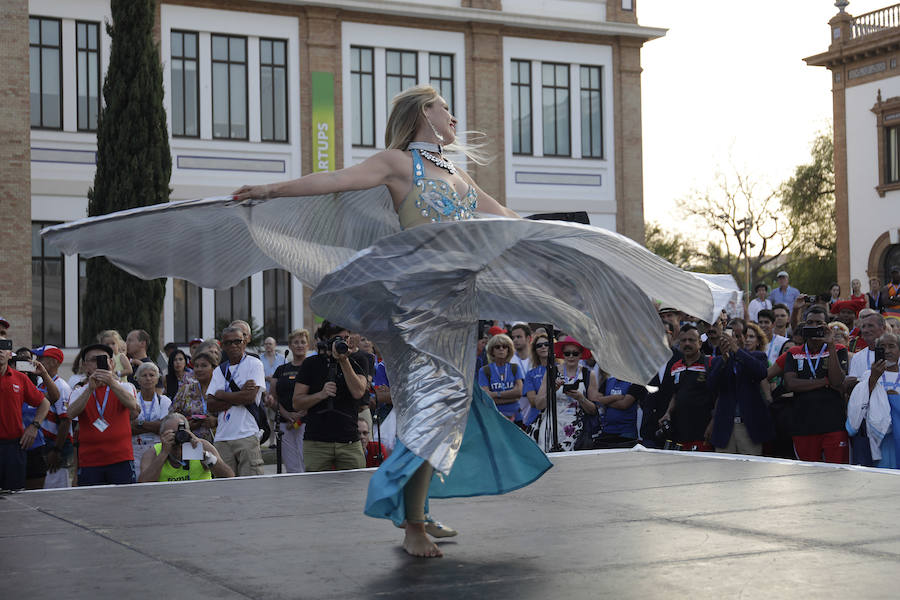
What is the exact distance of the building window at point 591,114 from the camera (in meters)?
27.0

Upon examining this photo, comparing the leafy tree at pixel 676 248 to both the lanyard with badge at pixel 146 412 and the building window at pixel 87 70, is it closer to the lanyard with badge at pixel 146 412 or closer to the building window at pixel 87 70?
the building window at pixel 87 70

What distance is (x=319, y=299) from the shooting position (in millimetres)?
4617

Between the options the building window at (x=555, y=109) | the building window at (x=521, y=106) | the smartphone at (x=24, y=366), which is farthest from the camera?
the building window at (x=555, y=109)

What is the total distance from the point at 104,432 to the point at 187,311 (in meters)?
15.9

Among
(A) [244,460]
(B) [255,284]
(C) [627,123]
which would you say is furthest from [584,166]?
(A) [244,460]

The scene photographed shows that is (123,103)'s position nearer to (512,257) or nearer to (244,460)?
(244,460)

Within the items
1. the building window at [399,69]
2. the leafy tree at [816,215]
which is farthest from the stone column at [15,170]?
the leafy tree at [816,215]

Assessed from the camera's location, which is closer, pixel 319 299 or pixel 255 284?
pixel 319 299

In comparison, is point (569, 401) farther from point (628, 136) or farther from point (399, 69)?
point (628, 136)

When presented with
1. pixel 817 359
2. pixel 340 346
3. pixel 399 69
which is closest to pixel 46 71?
pixel 399 69

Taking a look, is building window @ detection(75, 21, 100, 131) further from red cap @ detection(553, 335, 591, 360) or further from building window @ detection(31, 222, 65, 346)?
red cap @ detection(553, 335, 591, 360)

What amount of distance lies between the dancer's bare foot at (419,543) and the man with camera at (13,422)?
4.59m

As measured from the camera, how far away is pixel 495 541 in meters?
4.89

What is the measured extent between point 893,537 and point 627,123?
23.5 m
